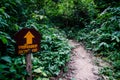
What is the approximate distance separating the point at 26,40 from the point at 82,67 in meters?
3.60

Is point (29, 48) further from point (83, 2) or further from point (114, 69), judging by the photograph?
point (83, 2)

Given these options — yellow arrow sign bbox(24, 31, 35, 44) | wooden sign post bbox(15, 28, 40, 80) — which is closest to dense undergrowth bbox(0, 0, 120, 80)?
wooden sign post bbox(15, 28, 40, 80)

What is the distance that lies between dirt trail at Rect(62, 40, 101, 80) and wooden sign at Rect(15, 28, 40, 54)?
234 cm

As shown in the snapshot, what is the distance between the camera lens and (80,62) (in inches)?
292

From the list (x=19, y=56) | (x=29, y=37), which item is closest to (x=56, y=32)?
(x=19, y=56)

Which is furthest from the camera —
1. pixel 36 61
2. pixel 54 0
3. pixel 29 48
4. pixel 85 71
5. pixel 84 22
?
pixel 54 0

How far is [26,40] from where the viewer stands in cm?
382

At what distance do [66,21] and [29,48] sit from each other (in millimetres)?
10849

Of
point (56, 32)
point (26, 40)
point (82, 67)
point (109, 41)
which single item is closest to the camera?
point (26, 40)

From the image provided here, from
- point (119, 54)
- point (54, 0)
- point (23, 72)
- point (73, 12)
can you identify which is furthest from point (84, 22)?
point (23, 72)

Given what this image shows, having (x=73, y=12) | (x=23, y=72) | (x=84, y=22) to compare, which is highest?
(x=73, y=12)

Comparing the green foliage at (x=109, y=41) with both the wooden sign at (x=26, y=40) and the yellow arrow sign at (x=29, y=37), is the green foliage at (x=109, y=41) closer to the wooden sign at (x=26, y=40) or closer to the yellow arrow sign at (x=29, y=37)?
the wooden sign at (x=26, y=40)

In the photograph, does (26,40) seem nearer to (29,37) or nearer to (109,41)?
(29,37)

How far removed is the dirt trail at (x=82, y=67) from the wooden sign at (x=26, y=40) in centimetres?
234
